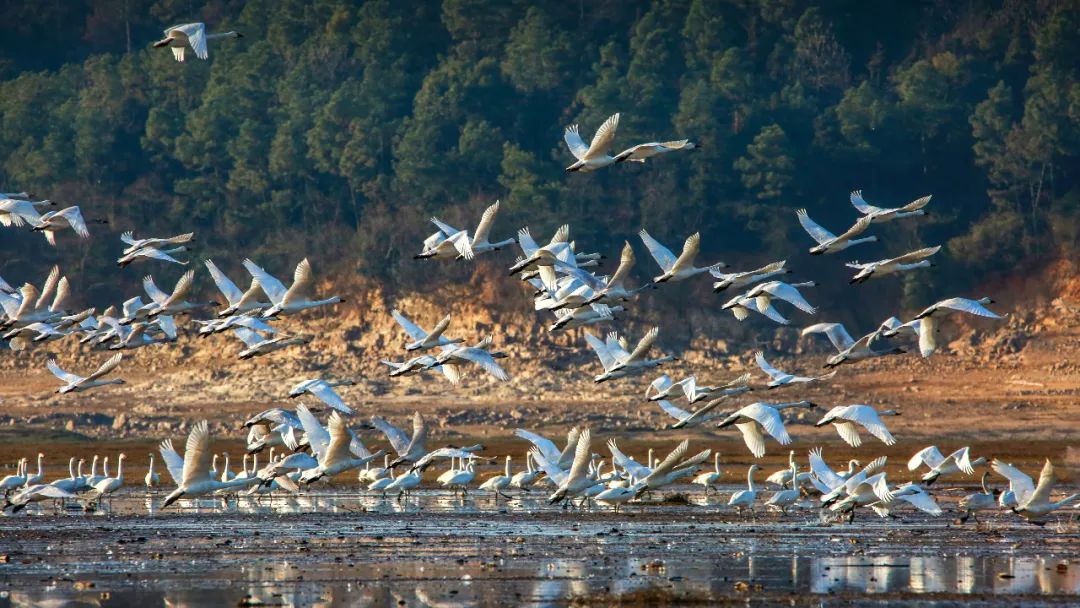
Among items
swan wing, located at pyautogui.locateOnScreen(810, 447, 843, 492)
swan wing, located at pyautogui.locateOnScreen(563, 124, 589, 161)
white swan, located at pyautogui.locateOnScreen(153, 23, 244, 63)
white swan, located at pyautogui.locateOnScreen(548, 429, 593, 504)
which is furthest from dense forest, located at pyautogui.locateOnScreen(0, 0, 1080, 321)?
swan wing, located at pyautogui.locateOnScreen(563, 124, 589, 161)

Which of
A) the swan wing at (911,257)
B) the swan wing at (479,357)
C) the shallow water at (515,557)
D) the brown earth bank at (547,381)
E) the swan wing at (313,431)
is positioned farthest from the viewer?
the brown earth bank at (547,381)

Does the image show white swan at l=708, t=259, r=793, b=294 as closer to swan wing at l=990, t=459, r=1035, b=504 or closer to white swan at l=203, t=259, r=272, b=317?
swan wing at l=990, t=459, r=1035, b=504

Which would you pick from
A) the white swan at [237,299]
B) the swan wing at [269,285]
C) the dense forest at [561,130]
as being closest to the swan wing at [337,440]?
the swan wing at [269,285]

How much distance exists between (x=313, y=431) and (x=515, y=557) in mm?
5882

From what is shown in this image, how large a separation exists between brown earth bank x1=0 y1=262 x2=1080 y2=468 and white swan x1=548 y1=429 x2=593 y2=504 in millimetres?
17167

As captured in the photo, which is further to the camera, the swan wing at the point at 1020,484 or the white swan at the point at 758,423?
the swan wing at the point at 1020,484

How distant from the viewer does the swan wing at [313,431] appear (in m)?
29.4

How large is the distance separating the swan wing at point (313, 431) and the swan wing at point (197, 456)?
3169 mm

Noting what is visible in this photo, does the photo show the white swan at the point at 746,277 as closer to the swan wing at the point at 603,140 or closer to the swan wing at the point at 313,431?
the swan wing at the point at 603,140

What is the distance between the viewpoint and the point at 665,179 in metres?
65.9

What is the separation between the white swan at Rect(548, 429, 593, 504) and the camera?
2764 cm

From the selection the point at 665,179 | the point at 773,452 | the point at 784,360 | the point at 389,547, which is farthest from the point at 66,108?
the point at 389,547

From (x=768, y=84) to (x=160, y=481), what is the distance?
37.2 meters

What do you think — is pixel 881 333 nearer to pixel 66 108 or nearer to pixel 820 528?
pixel 820 528
